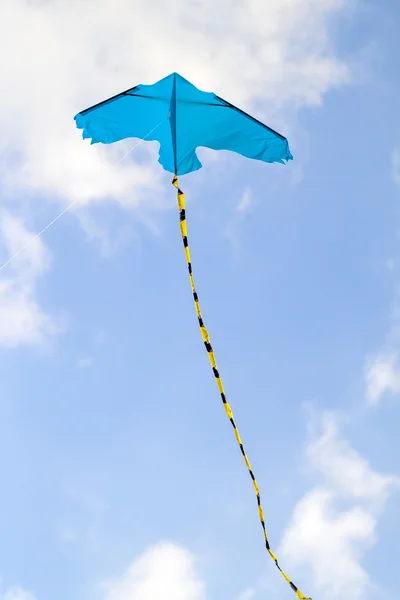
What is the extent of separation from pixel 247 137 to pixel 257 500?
7.63 meters

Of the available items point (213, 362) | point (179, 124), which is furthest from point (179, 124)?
point (213, 362)

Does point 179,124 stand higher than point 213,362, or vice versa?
point 179,124

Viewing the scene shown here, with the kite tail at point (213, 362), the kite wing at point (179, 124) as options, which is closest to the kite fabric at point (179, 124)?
the kite wing at point (179, 124)

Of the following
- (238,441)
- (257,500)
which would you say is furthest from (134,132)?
(257,500)

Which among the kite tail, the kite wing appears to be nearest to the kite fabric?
the kite wing

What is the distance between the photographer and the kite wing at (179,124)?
12008 mm

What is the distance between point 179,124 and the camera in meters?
12.2

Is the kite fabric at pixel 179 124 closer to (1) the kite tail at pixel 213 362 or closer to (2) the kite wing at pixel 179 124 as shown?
(2) the kite wing at pixel 179 124

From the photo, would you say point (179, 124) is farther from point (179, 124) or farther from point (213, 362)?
point (213, 362)

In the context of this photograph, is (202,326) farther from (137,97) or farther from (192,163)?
(137,97)

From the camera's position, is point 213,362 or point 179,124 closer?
point 213,362

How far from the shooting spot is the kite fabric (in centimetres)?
1200

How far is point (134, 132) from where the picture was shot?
41.7 ft

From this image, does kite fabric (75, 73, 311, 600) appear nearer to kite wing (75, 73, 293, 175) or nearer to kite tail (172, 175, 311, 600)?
kite wing (75, 73, 293, 175)
